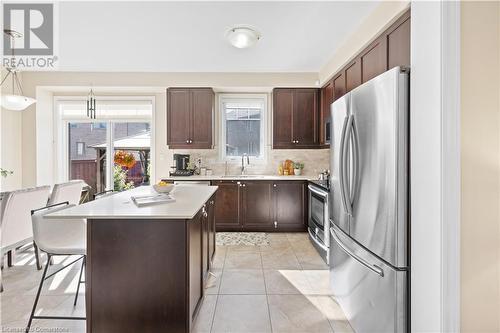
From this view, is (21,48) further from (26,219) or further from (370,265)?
(370,265)

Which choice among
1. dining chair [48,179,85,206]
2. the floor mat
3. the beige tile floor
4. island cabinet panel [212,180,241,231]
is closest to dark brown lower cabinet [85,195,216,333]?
the beige tile floor

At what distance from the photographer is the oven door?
3.21m

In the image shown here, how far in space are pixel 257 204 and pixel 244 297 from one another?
6.83 ft

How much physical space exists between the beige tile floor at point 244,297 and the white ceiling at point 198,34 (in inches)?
106

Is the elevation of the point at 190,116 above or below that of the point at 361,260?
above

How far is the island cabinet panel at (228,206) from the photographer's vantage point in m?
4.40

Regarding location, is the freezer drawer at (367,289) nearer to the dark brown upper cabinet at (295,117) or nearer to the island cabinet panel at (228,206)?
the island cabinet panel at (228,206)

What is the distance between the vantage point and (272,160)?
502 centimetres

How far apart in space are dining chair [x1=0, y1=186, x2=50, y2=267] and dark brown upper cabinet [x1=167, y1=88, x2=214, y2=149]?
2.10 metres

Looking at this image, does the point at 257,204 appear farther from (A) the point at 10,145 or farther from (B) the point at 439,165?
(A) the point at 10,145

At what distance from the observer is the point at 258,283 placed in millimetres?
2670

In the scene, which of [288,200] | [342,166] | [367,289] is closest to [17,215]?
[342,166]

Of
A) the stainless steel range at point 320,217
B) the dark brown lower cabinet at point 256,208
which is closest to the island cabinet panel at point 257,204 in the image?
the dark brown lower cabinet at point 256,208

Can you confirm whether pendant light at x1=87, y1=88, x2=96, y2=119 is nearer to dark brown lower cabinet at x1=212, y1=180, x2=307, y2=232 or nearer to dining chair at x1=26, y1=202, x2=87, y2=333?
dark brown lower cabinet at x1=212, y1=180, x2=307, y2=232
